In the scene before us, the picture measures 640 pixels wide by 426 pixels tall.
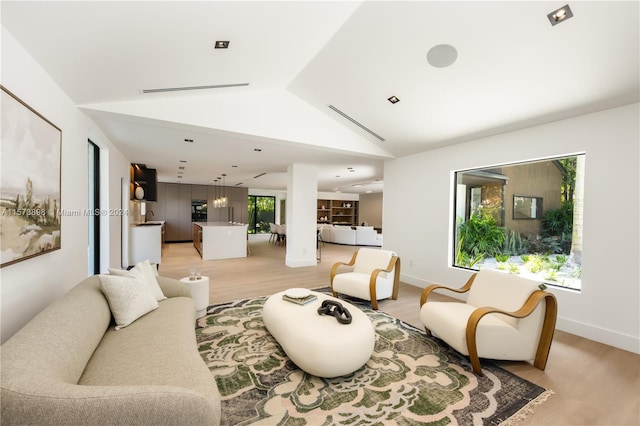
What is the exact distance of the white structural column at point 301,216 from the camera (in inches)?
262

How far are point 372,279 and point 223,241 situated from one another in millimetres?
5238

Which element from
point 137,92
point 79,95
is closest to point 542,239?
point 137,92

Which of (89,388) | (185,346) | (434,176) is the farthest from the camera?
(434,176)

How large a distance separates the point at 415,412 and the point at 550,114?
11.5ft

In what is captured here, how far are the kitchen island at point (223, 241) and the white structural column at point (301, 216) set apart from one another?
1888 mm

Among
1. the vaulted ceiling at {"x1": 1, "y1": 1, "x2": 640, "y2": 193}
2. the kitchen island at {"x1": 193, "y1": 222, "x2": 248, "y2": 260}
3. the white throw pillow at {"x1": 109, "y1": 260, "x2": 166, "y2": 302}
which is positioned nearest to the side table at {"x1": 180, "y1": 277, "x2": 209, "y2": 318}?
the white throw pillow at {"x1": 109, "y1": 260, "x2": 166, "y2": 302}

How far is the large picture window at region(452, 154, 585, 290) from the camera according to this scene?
3.39 metres

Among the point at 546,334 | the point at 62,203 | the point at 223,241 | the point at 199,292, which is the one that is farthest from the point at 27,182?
the point at 223,241

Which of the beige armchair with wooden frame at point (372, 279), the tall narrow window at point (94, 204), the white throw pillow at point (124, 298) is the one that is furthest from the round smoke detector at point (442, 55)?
the tall narrow window at point (94, 204)

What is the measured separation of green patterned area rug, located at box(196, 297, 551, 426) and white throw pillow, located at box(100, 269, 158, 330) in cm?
75

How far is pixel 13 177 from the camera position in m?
1.70

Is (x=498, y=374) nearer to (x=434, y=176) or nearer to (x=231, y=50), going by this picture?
(x=434, y=176)

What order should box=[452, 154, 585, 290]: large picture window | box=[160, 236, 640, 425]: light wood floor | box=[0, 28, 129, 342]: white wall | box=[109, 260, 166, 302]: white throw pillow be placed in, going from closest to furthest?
box=[0, 28, 129, 342]: white wall
box=[160, 236, 640, 425]: light wood floor
box=[109, 260, 166, 302]: white throw pillow
box=[452, 154, 585, 290]: large picture window

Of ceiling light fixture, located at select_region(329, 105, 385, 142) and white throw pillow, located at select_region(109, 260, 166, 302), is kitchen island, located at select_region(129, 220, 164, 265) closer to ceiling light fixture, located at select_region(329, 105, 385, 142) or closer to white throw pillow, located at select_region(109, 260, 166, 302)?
white throw pillow, located at select_region(109, 260, 166, 302)
